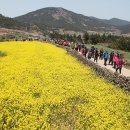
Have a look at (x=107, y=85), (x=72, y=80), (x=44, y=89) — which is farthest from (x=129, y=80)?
(x=44, y=89)

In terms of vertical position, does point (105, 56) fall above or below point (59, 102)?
below

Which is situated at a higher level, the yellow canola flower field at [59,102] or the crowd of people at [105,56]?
the yellow canola flower field at [59,102]

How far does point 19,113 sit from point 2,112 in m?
0.74

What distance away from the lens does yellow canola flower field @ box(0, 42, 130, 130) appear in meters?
18.2

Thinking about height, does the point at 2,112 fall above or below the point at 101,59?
above

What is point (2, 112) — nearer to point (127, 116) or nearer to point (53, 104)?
point (53, 104)

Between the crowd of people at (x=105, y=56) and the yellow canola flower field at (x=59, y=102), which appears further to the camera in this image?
the crowd of people at (x=105, y=56)

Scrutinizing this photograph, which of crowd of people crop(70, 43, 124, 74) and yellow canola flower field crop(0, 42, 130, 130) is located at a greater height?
yellow canola flower field crop(0, 42, 130, 130)

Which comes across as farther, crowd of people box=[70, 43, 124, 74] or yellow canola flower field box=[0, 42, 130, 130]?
crowd of people box=[70, 43, 124, 74]

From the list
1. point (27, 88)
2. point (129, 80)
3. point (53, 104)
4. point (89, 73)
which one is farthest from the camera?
point (89, 73)

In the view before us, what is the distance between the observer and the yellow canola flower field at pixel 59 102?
18.2 metres

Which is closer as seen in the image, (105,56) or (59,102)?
(59,102)

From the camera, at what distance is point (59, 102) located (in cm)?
2195

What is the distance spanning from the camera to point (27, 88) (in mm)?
25188
